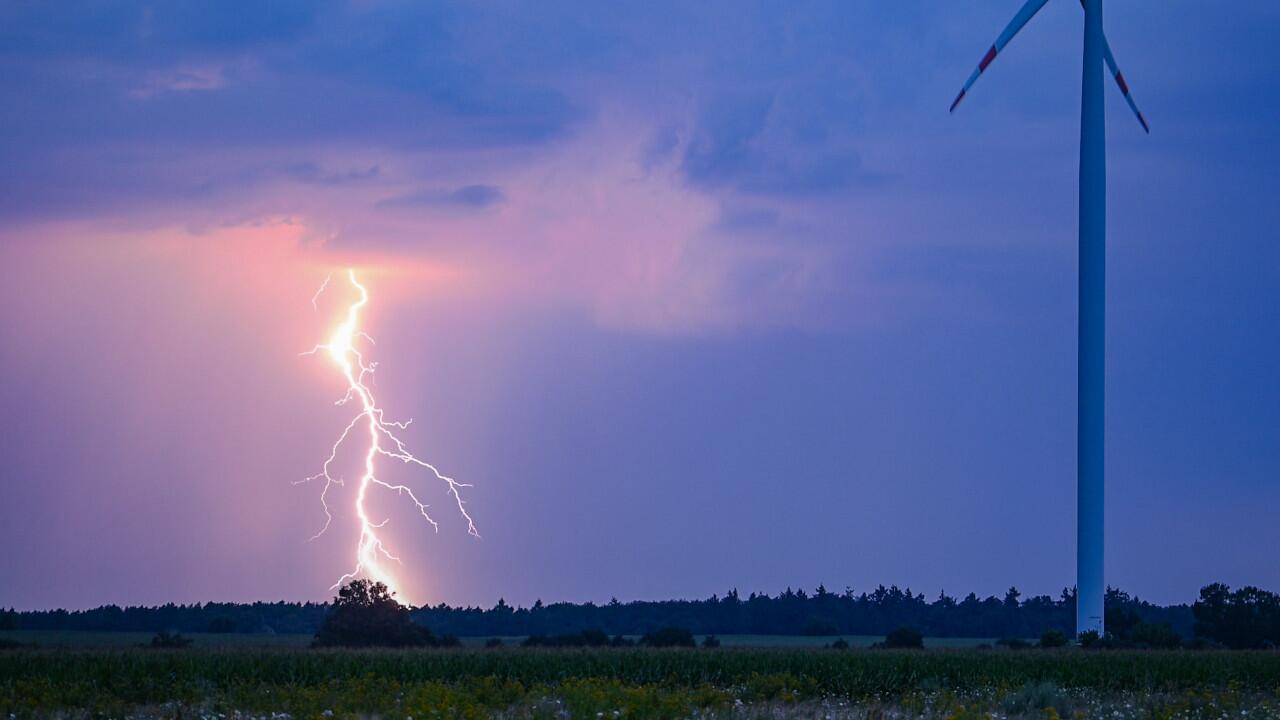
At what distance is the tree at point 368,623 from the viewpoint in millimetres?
78688

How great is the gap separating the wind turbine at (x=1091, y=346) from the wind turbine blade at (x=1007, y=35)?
0.04 metres

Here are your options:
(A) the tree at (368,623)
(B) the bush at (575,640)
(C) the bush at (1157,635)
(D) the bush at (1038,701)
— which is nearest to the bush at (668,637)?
(B) the bush at (575,640)

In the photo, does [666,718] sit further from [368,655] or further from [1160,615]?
[1160,615]

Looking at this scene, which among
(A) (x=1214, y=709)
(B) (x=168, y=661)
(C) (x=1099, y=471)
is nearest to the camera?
(A) (x=1214, y=709)

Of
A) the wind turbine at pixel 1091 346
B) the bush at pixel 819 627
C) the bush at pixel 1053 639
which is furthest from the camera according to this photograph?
the bush at pixel 819 627

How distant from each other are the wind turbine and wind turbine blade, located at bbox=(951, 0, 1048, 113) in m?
0.04

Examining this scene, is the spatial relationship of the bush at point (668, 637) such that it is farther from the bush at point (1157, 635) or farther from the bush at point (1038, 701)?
the bush at point (1038, 701)

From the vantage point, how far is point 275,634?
348ft

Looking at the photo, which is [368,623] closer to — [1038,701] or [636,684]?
[636,684]

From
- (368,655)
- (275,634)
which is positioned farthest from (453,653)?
(275,634)

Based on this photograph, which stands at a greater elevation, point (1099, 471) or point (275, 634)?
point (1099, 471)

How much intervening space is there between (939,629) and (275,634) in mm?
62627

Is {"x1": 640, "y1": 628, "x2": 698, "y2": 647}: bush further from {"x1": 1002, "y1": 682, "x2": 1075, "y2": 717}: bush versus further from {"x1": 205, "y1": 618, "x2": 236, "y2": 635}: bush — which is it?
{"x1": 205, "y1": 618, "x2": 236, "y2": 635}: bush

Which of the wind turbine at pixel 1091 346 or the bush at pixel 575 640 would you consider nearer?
the wind turbine at pixel 1091 346
